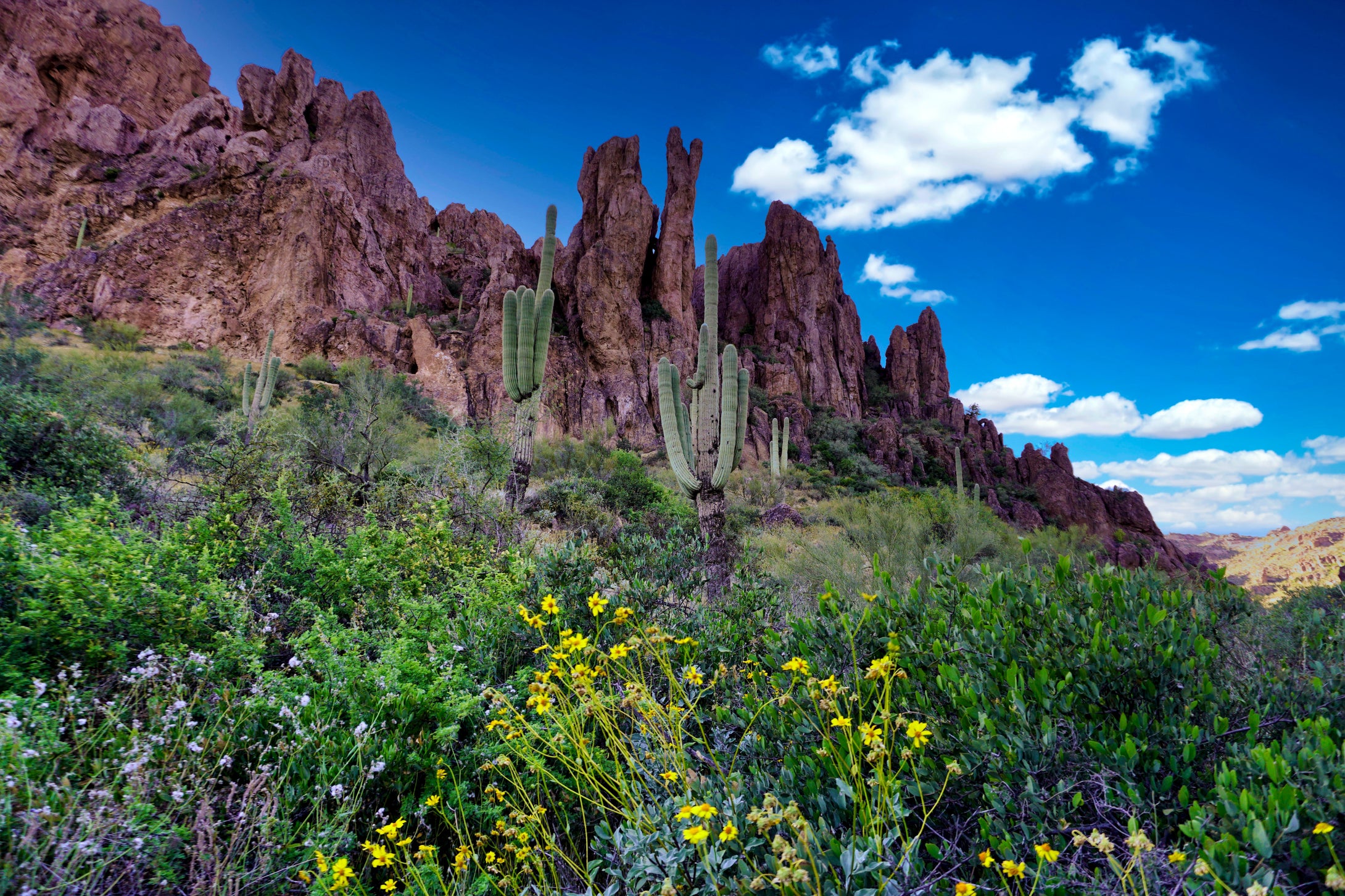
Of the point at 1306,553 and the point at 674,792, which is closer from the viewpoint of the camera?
the point at 674,792

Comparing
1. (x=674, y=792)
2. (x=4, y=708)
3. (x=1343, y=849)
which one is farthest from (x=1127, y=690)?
(x=4, y=708)

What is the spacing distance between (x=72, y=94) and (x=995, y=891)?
5682 centimetres

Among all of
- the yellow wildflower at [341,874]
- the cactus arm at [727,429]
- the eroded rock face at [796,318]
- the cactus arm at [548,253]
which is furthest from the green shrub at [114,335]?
A: the eroded rock face at [796,318]

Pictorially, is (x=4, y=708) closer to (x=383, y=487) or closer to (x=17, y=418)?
(x=383, y=487)

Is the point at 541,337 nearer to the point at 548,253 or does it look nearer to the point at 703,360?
the point at 703,360

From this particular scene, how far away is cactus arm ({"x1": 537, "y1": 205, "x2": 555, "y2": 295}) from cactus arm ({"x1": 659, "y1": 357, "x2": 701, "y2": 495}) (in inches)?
188

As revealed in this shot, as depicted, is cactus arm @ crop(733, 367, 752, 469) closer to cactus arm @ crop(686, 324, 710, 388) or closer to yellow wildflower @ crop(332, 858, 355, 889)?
cactus arm @ crop(686, 324, 710, 388)

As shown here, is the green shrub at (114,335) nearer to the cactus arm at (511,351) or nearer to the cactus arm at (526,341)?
the cactus arm at (511,351)

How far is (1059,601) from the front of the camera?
7.87ft

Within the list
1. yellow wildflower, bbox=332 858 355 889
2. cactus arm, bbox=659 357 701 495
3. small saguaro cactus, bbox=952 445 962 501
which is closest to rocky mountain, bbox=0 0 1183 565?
small saguaro cactus, bbox=952 445 962 501

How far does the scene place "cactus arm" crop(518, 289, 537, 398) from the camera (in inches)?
416

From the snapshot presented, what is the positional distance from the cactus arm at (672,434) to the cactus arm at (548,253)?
15.7 feet

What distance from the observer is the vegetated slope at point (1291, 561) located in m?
7.43

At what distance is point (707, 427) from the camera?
26.8 ft
